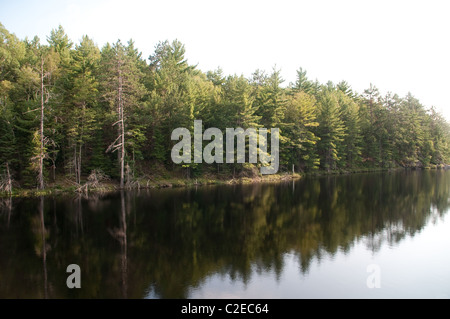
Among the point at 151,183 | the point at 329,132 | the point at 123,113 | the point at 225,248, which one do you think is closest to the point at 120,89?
the point at 123,113

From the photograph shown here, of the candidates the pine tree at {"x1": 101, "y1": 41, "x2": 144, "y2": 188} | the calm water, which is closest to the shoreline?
the pine tree at {"x1": 101, "y1": 41, "x2": 144, "y2": 188}

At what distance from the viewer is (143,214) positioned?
1788 cm

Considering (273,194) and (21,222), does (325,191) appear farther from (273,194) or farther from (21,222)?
(21,222)

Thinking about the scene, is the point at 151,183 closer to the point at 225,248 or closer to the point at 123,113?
the point at 123,113

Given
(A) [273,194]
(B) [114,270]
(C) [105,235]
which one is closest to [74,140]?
(C) [105,235]

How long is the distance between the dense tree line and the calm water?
6640 millimetres

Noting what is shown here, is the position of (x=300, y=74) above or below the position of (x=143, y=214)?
above

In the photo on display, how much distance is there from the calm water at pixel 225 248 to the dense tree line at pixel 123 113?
6640mm

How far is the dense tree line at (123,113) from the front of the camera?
25.7 metres

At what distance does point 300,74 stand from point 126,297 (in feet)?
170

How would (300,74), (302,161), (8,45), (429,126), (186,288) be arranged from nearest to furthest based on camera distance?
(186,288) < (8,45) < (302,161) < (300,74) < (429,126)

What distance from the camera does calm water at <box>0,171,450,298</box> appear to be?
876cm

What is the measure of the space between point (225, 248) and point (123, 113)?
2114cm

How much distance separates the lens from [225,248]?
475 inches
